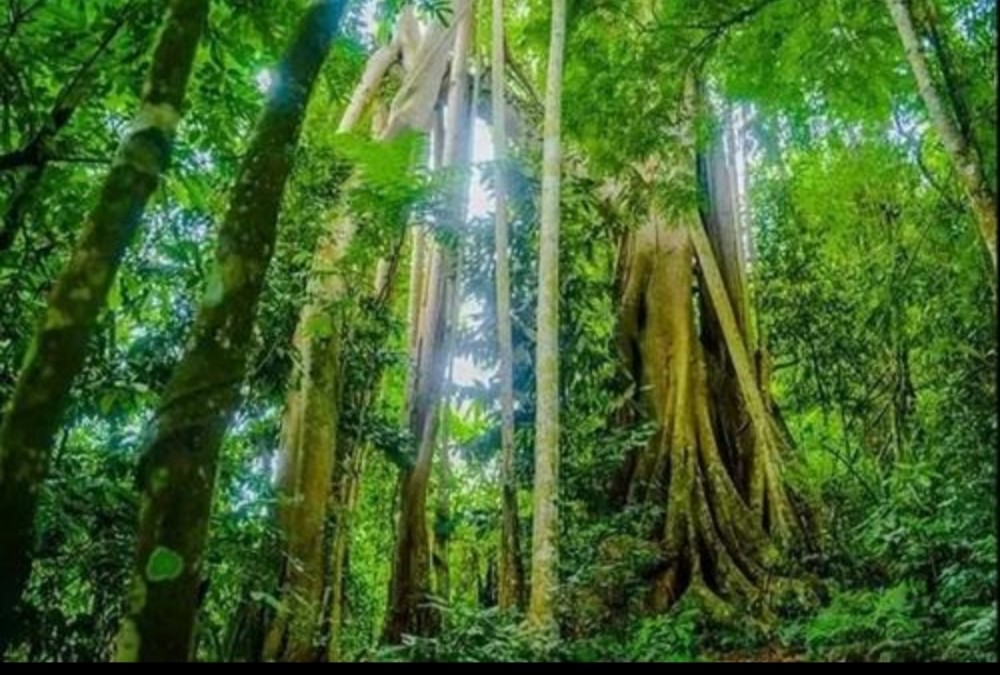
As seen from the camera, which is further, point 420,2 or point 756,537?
point 756,537

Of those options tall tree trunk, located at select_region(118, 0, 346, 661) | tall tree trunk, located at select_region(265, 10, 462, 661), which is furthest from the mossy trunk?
tall tree trunk, located at select_region(118, 0, 346, 661)

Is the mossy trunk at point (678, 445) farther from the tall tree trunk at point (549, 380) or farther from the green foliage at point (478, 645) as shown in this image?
the green foliage at point (478, 645)

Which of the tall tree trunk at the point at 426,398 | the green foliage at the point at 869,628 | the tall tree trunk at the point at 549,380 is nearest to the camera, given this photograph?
the green foliage at the point at 869,628

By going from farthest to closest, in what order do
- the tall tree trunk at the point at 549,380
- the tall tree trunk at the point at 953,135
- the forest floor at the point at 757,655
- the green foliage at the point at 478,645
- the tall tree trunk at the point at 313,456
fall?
1. the tall tree trunk at the point at 313,456
2. the forest floor at the point at 757,655
3. the tall tree trunk at the point at 549,380
4. the green foliage at the point at 478,645
5. the tall tree trunk at the point at 953,135

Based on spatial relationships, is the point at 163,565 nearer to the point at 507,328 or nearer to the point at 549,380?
the point at 549,380

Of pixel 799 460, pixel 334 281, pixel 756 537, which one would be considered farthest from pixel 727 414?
pixel 334 281

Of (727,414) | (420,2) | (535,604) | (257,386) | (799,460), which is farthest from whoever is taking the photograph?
(727,414)

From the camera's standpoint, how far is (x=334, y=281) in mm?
9555

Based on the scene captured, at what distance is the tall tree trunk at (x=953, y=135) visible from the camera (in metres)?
3.69

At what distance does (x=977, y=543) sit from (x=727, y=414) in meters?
5.71

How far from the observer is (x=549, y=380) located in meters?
6.92

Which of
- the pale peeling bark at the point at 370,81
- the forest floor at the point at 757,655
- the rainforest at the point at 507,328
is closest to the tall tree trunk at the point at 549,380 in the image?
the rainforest at the point at 507,328

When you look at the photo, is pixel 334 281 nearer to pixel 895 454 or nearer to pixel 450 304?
pixel 450 304

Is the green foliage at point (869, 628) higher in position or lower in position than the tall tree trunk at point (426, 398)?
lower
